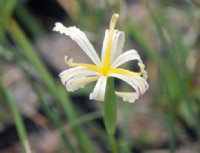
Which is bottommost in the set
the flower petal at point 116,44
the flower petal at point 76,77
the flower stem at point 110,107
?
the flower stem at point 110,107

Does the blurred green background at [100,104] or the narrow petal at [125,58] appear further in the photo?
the blurred green background at [100,104]

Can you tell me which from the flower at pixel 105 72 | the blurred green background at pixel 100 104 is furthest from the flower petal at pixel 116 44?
the blurred green background at pixel 100 104

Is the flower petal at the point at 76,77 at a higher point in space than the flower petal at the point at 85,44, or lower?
lower

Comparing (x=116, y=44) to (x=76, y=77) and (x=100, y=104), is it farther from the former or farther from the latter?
(x=100, y=104)

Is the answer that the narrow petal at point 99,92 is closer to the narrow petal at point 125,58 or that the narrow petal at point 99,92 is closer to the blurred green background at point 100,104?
the narrow petal at point 125,58

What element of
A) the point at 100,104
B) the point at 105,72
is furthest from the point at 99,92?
the point at 100,104

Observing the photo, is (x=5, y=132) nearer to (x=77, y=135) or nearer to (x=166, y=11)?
(x=77, y=135)

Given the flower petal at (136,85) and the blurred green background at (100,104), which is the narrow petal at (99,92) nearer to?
the flower petal at (136,85)
